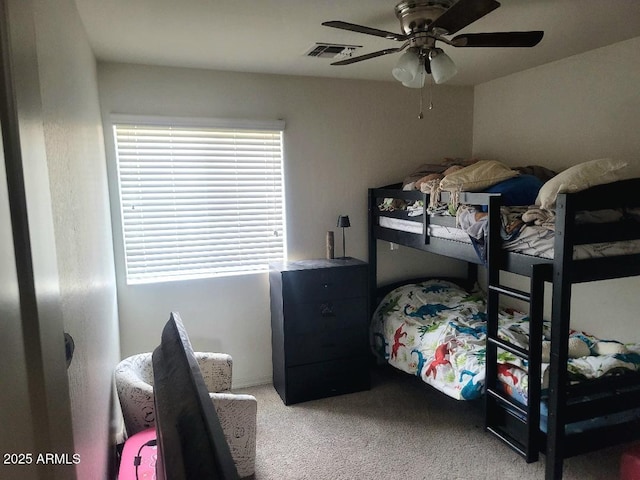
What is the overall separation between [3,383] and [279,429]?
7.90 feet

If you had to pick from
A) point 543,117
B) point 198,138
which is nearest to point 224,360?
point 198,138

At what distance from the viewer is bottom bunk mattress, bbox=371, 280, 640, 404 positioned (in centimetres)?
226

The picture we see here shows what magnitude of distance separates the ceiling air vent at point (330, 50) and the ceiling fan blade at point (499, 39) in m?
0.88

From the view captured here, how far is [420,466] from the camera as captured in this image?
2324mm

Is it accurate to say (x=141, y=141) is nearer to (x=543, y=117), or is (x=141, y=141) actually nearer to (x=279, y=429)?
(x=279, y=429)

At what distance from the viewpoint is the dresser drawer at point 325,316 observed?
299cm

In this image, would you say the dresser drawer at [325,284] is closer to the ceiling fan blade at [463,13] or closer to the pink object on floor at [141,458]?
the pink object on floor at [141,458]

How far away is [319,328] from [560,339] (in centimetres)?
158

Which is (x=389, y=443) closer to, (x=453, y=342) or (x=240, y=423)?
(x=453, y=342)

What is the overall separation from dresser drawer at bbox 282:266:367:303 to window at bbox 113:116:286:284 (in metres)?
0.44

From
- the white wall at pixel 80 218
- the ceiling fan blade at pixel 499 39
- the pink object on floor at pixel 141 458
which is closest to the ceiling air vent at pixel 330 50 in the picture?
the ceiling fan blade at pixel 499 39

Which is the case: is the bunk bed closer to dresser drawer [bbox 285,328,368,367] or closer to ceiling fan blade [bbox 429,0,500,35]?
ceiling fan blade [bbox 429,0,500,35]

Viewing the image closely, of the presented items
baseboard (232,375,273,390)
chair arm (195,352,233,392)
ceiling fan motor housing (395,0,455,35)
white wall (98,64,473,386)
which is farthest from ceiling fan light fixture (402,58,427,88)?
baseboard (232,375,273,390)

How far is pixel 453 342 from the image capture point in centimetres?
271
